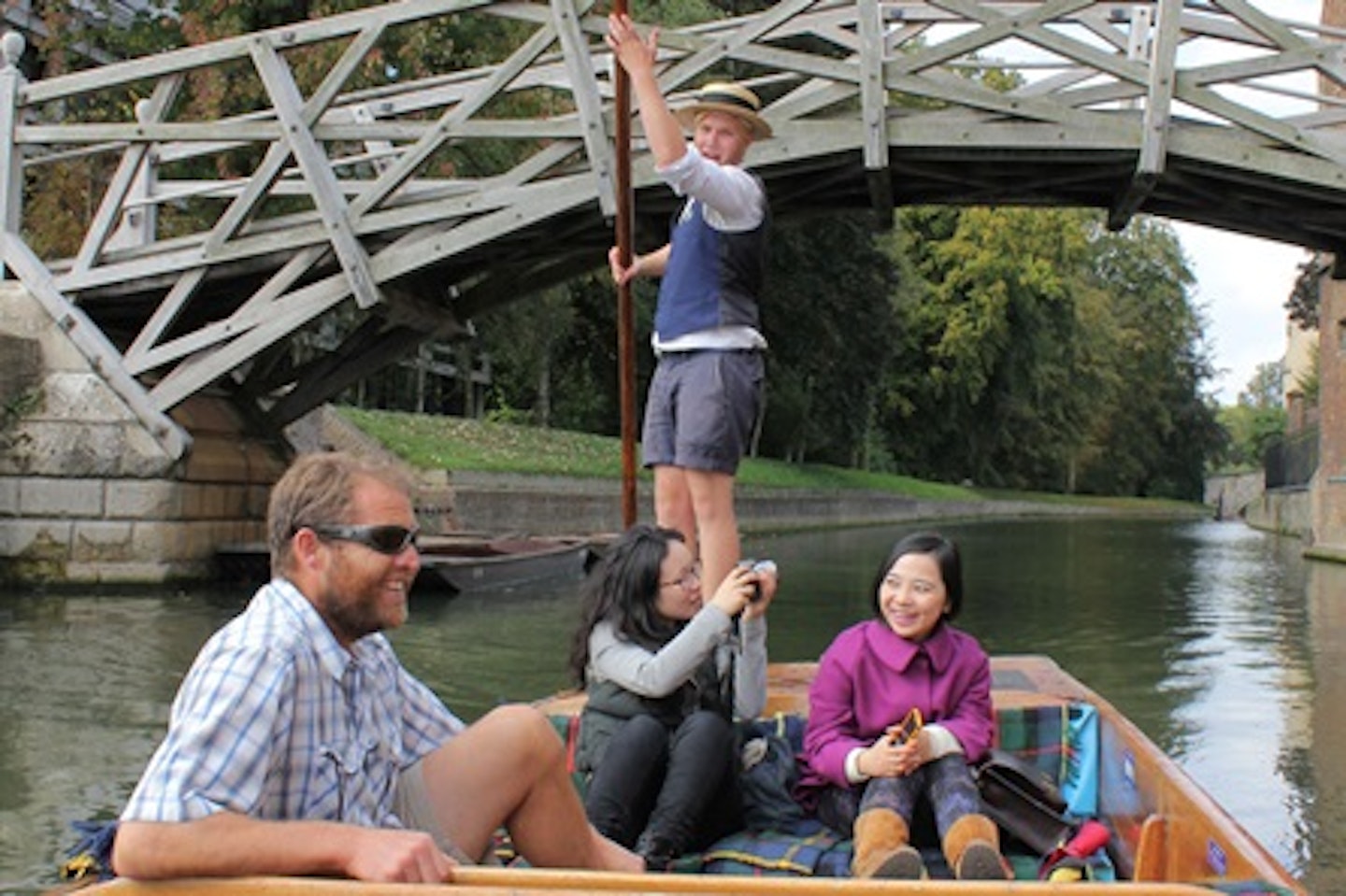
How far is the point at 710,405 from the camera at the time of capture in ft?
14.7

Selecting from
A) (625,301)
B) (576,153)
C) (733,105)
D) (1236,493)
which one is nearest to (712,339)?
(625,301)

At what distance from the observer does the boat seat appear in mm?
3105

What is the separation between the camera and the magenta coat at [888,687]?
10.8 feet

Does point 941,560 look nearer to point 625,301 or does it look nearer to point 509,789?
point 509,789

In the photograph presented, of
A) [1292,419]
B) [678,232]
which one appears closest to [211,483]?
[678,232]

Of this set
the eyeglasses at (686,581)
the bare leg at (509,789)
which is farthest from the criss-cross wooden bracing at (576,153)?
the bare leg at (509,789)

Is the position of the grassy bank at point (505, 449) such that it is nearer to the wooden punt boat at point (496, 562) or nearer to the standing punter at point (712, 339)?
the wooden punt boat at point (496, 562)

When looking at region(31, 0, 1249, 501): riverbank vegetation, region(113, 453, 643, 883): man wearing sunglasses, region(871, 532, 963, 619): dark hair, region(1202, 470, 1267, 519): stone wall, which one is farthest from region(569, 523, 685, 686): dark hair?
region(1202, 470, 1267, 519): stone wall

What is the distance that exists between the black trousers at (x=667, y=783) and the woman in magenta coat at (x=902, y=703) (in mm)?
211

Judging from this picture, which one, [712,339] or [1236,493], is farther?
[1236,493]

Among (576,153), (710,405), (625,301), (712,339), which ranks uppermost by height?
(576,153)

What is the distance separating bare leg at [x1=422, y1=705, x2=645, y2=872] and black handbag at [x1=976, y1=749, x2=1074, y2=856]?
3.14 feet

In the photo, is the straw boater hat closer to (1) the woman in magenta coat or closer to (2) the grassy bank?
(1) the woman in magenta coat

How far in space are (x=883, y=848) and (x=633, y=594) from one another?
2.95ft
